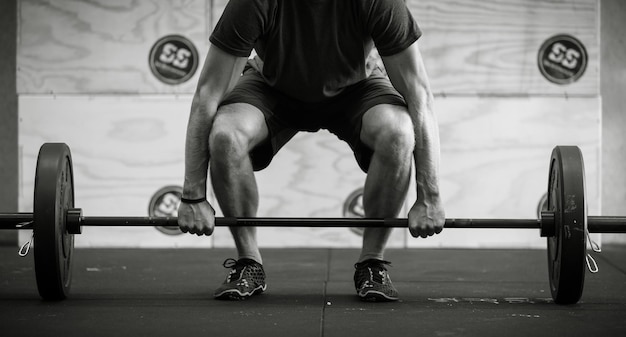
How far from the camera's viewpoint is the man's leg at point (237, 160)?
2.39 metres

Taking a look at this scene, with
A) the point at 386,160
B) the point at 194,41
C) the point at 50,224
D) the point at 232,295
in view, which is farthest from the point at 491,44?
the point at 50,224

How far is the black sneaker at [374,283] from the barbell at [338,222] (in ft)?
0.57

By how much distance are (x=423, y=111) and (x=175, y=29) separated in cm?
164

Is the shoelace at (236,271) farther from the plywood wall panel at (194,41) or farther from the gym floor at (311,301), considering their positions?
the plywood wall panel at (194,41)

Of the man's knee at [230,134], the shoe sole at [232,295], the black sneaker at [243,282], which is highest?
the man's knee at [230,134]

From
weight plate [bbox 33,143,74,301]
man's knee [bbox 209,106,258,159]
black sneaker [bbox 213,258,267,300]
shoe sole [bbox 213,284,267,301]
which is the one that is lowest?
shoe sole [bbox 213,284,267,301]

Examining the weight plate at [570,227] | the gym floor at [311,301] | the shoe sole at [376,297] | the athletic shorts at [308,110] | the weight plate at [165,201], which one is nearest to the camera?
the gym floor at [311,301]

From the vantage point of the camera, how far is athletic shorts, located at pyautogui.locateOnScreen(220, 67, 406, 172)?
2.55 metres

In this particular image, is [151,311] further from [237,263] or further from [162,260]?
[162,260]

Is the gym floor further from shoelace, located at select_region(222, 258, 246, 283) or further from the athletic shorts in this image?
the athletic shorts

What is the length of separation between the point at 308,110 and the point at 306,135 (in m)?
1.13

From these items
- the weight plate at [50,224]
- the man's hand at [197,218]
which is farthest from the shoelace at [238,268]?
the weight plate at [50,224]

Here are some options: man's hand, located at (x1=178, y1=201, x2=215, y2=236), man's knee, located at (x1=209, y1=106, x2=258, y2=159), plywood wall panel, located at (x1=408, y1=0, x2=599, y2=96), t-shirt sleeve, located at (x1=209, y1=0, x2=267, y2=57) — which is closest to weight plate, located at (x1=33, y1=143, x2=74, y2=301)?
man's hand, located at (x1=178, y1=201, x2=215, y2=236)

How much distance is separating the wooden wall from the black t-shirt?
1191 mm
